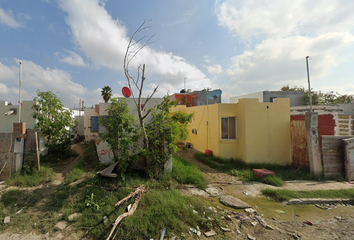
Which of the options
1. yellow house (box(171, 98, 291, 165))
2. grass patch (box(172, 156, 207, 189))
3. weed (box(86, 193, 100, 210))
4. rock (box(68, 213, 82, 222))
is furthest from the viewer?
yellow house (box(171, 98, 291, 165))

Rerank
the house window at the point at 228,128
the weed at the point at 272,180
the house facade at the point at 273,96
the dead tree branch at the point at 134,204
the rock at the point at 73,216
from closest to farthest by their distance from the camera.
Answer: the dead tree branch at the point at 134,204 < the rock at the point at 73,216 < the weed at the point at 272,180 < the house window at the point at 228,128 < the house facade at the point at 273,96

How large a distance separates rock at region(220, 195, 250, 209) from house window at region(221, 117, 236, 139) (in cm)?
409

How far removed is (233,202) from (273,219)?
38.6 inches

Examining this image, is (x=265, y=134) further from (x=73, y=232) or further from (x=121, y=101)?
(x=73, y=232)

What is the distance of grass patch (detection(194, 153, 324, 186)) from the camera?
615 centimetres

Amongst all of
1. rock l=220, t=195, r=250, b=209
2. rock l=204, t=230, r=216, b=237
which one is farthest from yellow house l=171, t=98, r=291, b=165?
rock l=204, t=230, r=216, b=237

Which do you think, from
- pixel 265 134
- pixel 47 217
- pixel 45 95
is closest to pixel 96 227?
pixel 47 217

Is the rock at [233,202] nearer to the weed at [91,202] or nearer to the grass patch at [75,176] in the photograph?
the weed at [91,202]

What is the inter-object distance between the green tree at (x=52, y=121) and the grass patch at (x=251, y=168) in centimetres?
675

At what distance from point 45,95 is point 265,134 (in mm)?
10206

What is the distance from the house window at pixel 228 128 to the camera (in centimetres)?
844

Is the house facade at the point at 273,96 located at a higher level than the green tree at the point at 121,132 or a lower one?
higher

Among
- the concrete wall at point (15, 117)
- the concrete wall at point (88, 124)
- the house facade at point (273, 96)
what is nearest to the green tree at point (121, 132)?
the concrete wall at point (15, 117)

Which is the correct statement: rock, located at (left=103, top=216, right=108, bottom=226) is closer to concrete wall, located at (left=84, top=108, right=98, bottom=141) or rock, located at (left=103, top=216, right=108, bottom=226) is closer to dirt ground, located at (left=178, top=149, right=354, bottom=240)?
dirt ground, located at (left=178, top=149, right=354, bottom=240)
